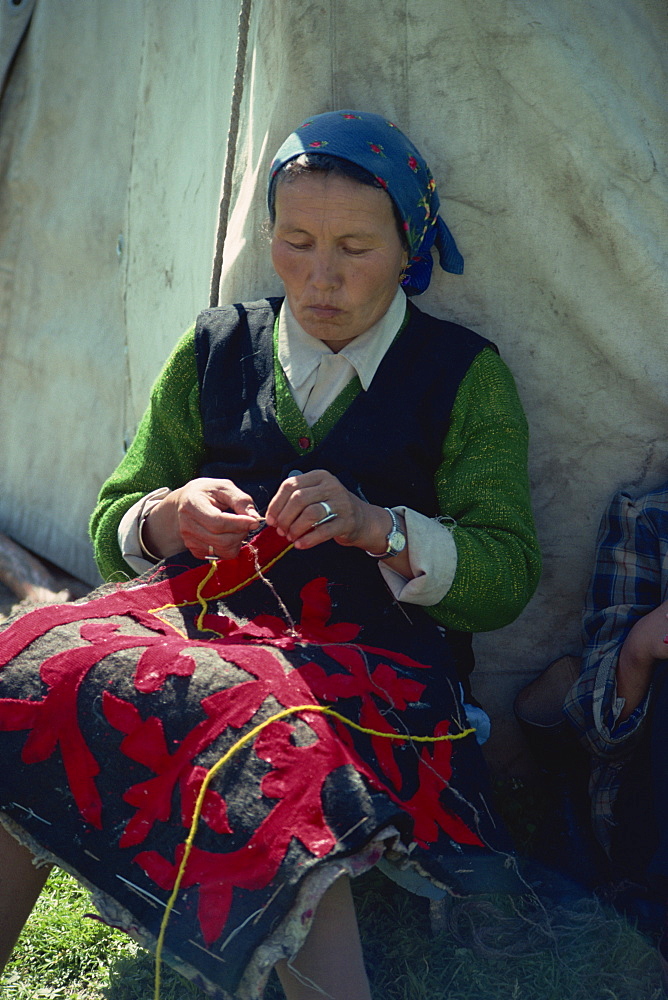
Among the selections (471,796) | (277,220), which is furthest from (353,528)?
(277,220)

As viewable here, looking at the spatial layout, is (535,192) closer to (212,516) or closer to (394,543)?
(394,543)

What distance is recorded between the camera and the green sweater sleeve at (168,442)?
2.18 m

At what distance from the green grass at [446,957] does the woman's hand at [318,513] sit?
827mm

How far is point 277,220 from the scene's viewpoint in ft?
6.72

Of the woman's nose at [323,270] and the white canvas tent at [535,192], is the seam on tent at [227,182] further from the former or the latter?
the woman's nose at [323,270]

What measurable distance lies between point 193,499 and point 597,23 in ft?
4.74

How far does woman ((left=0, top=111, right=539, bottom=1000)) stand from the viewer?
56.8 inches

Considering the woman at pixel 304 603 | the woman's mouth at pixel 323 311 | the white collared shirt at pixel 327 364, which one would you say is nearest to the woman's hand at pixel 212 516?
the woman at pixel 304 603

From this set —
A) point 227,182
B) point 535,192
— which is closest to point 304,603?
point 535,192

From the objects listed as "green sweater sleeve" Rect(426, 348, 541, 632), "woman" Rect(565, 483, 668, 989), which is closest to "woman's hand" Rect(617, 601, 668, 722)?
"woman" Rect(565, 483, 668, 989)

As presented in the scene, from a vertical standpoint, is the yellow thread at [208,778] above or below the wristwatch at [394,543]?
below

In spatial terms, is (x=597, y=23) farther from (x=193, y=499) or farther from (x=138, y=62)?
(x=138, y=62)

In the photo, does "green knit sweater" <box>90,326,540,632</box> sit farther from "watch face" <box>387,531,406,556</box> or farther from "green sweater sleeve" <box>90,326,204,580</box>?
"watch face" <box>387,531,406,556</box>

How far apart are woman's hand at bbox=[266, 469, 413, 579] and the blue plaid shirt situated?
0.63 m
